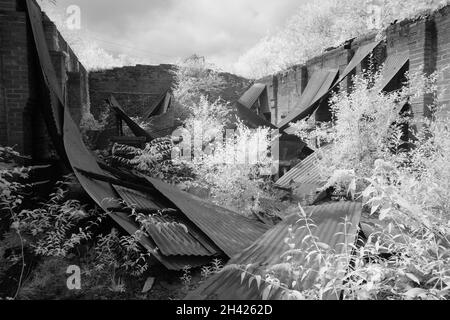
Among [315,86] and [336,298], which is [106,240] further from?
[315,86]

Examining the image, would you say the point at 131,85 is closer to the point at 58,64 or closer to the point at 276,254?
the point at 58,64

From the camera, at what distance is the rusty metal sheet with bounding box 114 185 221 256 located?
3252 millimetres

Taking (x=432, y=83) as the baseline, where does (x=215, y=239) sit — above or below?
below

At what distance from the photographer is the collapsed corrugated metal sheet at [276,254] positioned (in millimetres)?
2111

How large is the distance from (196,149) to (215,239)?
444cm

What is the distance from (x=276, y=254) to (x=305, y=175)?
187 inches

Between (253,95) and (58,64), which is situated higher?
(253,95)

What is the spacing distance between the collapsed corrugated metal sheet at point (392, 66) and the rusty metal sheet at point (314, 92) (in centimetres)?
162

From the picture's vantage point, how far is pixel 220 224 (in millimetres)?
4027

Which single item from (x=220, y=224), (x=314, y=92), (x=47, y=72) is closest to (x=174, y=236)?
(x=220, y=224)

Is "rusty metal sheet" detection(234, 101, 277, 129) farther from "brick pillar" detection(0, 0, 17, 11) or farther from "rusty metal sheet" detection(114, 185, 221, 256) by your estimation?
"brick pillar" detection(0, 0, 17, 11)

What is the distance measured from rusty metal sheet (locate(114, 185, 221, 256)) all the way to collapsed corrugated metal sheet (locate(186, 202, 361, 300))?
62 centimetres

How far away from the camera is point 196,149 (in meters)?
7.75

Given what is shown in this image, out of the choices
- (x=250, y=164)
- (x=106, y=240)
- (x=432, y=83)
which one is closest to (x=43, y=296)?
(x=106, y=240)
